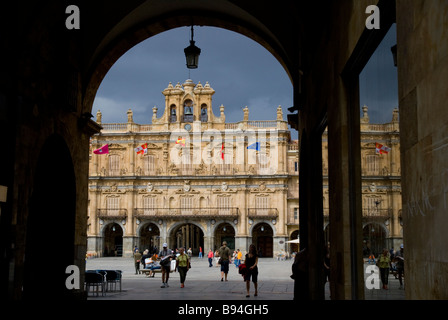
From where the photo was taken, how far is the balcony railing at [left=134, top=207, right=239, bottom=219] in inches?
2069

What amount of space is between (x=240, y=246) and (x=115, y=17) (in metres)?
42.5

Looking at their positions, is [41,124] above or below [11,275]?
above

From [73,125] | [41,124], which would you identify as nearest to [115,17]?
[73,125]

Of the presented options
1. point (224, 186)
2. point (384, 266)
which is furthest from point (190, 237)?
point (384, 266)

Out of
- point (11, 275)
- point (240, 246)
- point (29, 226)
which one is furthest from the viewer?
point (240, 246)

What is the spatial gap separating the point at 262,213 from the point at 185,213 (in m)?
7.25

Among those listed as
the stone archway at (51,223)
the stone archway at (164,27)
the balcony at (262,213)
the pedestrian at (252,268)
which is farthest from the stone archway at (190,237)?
the stone archway at (51,223)

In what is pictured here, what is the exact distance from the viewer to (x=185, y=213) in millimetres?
52969

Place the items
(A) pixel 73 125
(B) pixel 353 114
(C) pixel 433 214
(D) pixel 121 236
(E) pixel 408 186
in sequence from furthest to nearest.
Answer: (D) pixel 121 236, (A) pixel 73 125, (B) pixel 353 114, (E) pixel 408 186, (C) pixel 433 214

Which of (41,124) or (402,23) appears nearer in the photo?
(402,23)

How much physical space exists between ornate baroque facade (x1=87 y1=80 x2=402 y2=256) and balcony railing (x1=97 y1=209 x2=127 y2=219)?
0.31 ft

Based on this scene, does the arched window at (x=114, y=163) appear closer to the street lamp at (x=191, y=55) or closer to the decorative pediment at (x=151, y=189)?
the decorative pediment at (x=151, y=189)

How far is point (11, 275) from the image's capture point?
7.50 m
